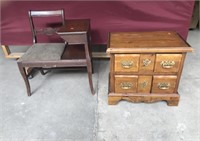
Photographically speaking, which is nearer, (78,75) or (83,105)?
(83,105)

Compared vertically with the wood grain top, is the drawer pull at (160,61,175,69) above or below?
below

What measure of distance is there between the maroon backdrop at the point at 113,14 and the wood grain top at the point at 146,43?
0.50m

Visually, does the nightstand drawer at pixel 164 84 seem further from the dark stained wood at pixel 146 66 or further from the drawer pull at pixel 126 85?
the drawer pull at pixel 126 85

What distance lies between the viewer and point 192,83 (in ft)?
6.26

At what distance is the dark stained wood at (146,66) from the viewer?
138 cm

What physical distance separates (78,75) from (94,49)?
637mm

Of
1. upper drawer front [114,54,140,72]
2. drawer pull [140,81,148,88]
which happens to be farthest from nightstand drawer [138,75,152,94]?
upper drawer front [114,54,140,72]

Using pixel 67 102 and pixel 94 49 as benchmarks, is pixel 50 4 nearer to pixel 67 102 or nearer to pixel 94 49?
pixel 94 49

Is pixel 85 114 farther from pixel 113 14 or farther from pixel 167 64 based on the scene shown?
pixel 113 14

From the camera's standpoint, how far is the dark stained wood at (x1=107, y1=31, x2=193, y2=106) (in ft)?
4.52

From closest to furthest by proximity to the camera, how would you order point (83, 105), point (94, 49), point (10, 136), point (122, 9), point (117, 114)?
point (10, 136) → point (117, 114) → point (83, 105) → point (122, 9) → point (94, 49)

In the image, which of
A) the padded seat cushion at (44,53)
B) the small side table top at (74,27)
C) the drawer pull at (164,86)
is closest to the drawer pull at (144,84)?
the drawer pull at (164,86)

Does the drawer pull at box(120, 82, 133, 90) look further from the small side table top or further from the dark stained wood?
the small side table top

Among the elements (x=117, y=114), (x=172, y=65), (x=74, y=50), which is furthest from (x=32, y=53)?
(x=172, y=65)
